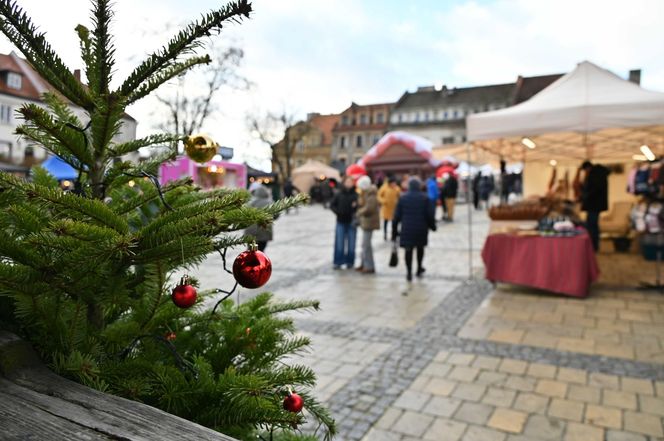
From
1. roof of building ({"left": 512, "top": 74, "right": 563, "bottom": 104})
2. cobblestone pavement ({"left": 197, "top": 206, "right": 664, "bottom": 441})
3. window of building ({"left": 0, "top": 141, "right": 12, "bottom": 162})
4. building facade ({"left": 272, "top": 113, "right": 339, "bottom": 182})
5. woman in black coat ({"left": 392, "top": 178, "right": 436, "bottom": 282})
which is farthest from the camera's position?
roof of building ({"left": 512, "top": 74, "right": 563, "bottom": 104})

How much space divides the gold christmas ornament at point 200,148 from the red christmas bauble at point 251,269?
1.72ft

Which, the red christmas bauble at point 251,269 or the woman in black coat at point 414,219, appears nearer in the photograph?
the red christmas bauble at point 251,269

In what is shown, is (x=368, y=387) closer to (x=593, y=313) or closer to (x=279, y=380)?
(x=279, y=380)

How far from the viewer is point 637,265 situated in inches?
376

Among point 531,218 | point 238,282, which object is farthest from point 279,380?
point 531,218

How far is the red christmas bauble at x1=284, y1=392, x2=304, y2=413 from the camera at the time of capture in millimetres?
1282

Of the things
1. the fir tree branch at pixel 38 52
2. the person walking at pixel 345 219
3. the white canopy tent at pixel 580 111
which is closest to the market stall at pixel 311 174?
the person walking at pixel 345 219

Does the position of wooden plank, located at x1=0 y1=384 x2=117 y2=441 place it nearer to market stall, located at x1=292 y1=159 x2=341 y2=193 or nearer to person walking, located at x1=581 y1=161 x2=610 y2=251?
person walking, located at x1=581 y1=161 x2=610 y2=251

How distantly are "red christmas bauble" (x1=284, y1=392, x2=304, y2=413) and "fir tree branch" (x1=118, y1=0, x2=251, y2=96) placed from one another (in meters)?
0.83

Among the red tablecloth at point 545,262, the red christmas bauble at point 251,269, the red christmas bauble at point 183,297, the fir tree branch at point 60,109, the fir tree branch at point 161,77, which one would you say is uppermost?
the fir tree branch at point 161,77

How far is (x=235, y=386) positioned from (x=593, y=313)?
6029 millimetres

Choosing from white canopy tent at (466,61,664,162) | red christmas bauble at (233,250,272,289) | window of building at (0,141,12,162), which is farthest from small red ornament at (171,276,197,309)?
window of building at (0,141,12,162)

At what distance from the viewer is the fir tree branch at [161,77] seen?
1194 mm

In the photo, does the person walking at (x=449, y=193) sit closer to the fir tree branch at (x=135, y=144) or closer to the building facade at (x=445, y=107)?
the fir tree branch at (x=135, y=144)
